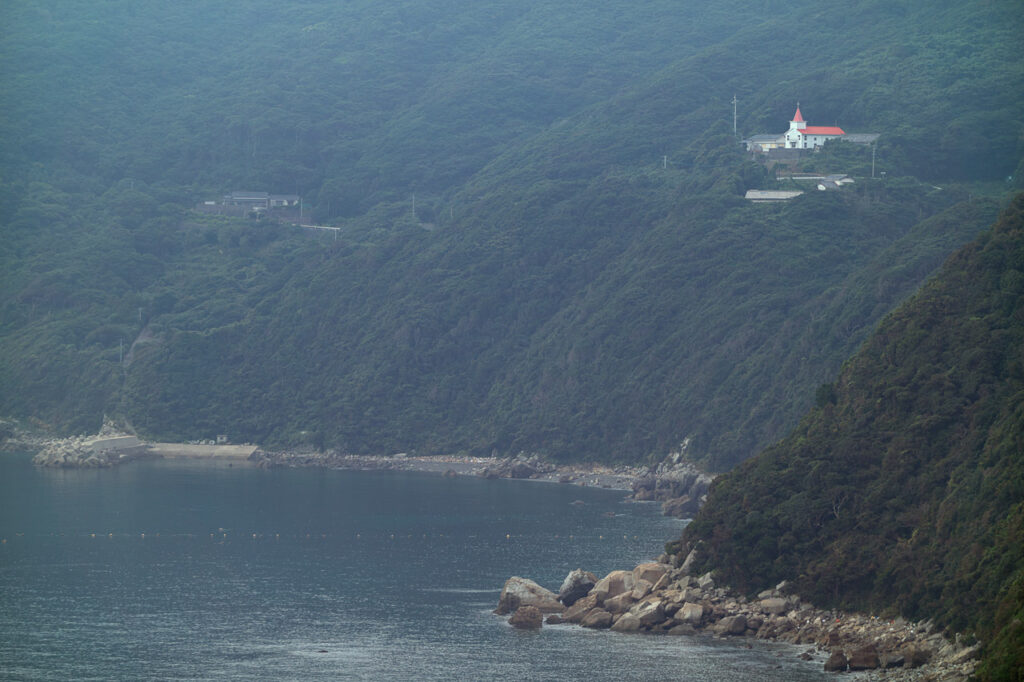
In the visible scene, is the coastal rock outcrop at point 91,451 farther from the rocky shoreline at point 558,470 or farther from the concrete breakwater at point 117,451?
the rocky shoreline at point 558,470

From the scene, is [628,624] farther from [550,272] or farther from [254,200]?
[254,200]

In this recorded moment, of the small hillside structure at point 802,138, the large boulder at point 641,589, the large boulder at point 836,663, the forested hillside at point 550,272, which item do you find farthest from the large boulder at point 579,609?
the small hillside structure at point 802,138

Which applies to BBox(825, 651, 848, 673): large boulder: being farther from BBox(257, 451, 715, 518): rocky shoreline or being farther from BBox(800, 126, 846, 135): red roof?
BBox(800, 126, 846, 135): red roof

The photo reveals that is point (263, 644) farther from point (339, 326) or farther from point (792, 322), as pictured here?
point (339, 326)

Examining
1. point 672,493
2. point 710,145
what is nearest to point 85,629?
point 672,493

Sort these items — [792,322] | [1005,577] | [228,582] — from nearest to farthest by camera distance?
1. [1005,577]
2. [228,582]
3. [792,322]

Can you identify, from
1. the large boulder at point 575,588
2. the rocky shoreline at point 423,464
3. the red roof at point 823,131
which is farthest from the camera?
the red roof at point 823,131

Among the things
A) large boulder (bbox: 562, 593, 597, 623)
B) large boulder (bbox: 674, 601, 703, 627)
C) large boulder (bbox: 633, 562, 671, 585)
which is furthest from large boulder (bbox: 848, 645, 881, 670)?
large boulder (bbox: 562, 593, 597, 623)
